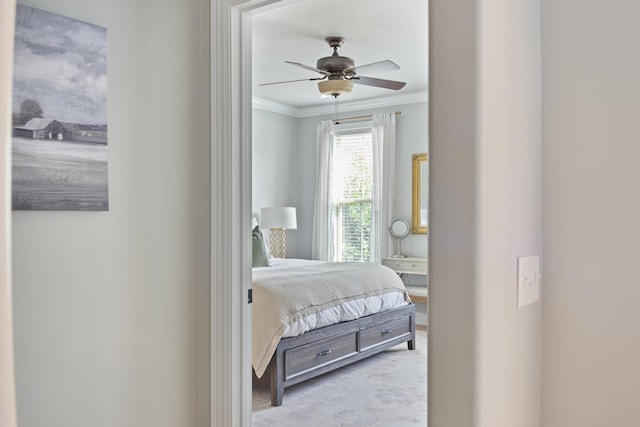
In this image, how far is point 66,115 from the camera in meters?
1.86

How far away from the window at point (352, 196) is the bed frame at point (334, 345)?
6.10ft

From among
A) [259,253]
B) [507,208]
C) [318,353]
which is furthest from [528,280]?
[259,253]

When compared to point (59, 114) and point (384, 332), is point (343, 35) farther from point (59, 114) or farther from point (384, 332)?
point (59, 114)

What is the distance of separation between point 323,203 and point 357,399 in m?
3.59

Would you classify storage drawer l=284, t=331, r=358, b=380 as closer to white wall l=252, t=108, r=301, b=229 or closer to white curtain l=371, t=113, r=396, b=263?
white curtain l=371, t=113, r=396, b=263

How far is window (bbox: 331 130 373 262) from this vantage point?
6746mm

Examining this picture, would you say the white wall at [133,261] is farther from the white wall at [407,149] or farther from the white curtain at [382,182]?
the white curtain at [382,182]

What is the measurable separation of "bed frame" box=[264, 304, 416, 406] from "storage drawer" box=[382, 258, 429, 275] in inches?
39.7

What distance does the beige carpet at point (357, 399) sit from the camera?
3.29 metres

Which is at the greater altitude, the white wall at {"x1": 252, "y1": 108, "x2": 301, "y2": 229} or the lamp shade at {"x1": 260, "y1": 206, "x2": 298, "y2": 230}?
the white wall at {"x1": 252, "y1": 108, "x2": 301, "y2": 229}

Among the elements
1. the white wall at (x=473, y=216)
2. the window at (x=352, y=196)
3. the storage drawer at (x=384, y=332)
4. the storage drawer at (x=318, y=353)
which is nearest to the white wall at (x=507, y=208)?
the white wall at (x=473, y=216)

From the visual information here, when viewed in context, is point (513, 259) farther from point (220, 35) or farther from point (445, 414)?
point (220, 35)

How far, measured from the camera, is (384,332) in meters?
4.66

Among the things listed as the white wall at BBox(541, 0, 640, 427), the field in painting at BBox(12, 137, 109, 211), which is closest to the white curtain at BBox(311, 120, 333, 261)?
the field in painting at BBox(12, 137, 109, 211)
